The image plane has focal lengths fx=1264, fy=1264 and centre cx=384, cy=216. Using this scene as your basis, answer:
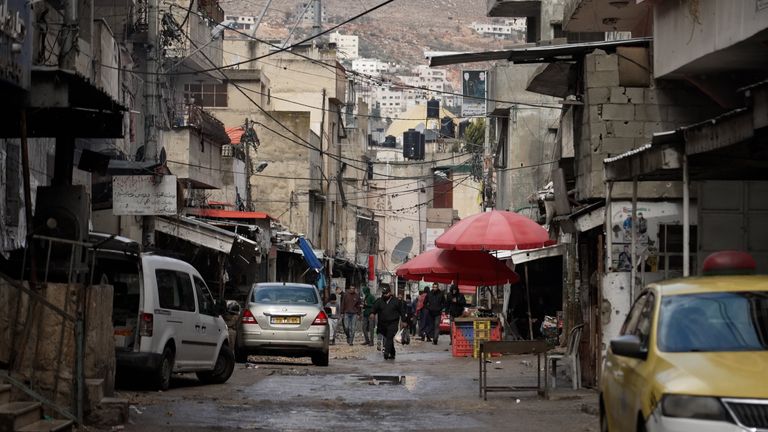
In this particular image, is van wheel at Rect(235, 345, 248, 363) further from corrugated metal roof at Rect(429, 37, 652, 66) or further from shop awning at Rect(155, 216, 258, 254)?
corrugated metal roof at Rect(429, 37, 652, 66)

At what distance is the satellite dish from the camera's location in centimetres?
8606

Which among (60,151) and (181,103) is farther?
(181,103)

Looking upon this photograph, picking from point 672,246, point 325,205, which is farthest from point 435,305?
point 325,205

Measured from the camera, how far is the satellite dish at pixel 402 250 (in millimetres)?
86062

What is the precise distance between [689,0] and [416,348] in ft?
69.1

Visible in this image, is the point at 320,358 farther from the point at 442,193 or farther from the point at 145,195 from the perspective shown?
the point at 442,193

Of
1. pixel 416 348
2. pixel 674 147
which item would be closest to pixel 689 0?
pixel 674 147

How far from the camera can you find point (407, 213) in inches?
3583

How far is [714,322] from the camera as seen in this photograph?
9.03 meters

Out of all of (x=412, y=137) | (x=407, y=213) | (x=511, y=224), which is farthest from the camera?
(x=412, y=137)

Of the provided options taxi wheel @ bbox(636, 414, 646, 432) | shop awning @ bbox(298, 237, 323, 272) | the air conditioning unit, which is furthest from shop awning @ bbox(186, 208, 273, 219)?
taxi wheel @ bbox(636, 414, 646, 432)

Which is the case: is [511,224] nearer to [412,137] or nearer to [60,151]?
[60,151]

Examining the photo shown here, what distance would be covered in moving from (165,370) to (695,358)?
11.0 meters

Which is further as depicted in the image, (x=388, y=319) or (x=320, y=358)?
(x=388, y=319)
